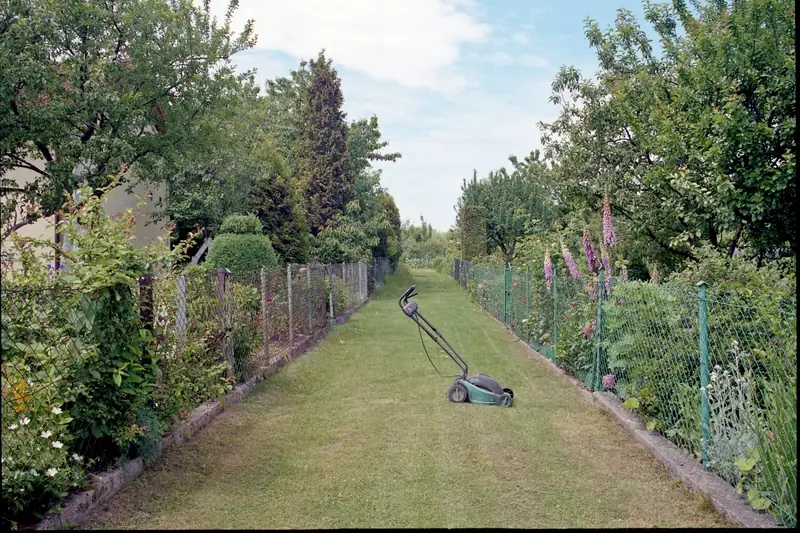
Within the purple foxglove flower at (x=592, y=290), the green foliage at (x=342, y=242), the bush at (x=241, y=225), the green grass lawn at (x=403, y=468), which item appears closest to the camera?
the green grass lawn at (x=403, y=468)

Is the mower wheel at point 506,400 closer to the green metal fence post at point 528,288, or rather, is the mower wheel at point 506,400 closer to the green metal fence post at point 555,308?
the green metal fence post at point 555,308

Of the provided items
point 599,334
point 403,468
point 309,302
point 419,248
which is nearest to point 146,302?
point 403,468

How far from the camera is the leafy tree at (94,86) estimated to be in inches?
419

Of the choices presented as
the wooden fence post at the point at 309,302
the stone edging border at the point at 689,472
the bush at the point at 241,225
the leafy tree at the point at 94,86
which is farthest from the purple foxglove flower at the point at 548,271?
the leafy tree at the point at 94,86

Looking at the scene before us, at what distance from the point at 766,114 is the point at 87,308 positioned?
853 cm

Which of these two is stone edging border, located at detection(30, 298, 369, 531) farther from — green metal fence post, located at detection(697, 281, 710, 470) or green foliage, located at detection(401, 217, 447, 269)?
green foliage, located at detection(401, 217, 447, 269)

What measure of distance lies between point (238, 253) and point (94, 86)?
402 cm

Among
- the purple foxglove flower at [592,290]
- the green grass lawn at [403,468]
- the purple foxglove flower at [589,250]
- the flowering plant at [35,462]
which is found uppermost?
the purple foxglove flower at [589,250]

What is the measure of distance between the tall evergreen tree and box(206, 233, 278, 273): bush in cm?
1398

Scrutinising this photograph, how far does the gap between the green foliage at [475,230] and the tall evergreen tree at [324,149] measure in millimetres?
6875

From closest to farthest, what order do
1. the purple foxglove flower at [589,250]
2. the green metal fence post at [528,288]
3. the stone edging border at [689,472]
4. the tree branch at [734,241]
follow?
the stone edging border at [689,472] → the purple foxglove flower at [589,250] → the tree branch at [734,241] → the green metal fence post at [528,288]

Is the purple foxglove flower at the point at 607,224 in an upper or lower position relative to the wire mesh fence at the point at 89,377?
upper

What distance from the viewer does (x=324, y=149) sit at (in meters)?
28.1

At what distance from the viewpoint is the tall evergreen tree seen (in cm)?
2708
